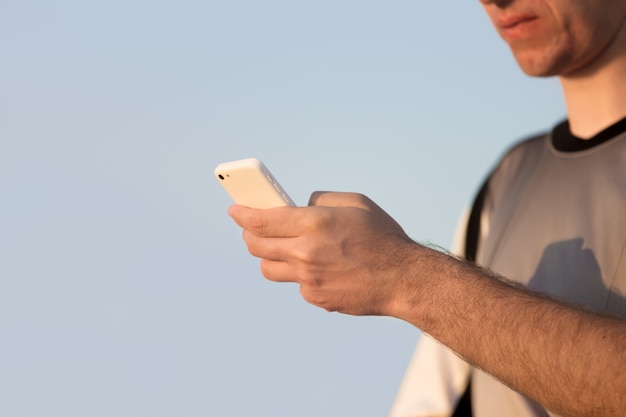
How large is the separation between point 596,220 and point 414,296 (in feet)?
1.80

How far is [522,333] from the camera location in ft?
4.23

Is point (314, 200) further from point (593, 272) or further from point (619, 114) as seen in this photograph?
point (619, 114)

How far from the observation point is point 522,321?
1.30m

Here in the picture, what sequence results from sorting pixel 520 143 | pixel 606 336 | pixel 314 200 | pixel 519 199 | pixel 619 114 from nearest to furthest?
pixel 606 336, pixel 314 200, pixel 619 114, pixel 519 199, pixel 520 143

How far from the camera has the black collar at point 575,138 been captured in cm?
179

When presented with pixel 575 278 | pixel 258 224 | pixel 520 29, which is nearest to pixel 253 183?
pixel 258 224

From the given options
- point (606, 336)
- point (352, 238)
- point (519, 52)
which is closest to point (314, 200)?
point (352, 238)

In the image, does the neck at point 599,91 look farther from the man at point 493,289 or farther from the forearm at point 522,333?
the forearm at point 522,333

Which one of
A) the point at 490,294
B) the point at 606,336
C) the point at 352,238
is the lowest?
the point at 606,336

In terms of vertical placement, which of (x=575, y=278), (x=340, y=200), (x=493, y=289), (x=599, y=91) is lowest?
(x=575, y=278)

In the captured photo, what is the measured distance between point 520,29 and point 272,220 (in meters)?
0.80

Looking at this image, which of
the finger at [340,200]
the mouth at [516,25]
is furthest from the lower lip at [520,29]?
the finger at [340,200]

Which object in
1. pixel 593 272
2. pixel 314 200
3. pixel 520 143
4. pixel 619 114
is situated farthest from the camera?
pixel 520 143

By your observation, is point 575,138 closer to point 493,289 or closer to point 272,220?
point 493,289
